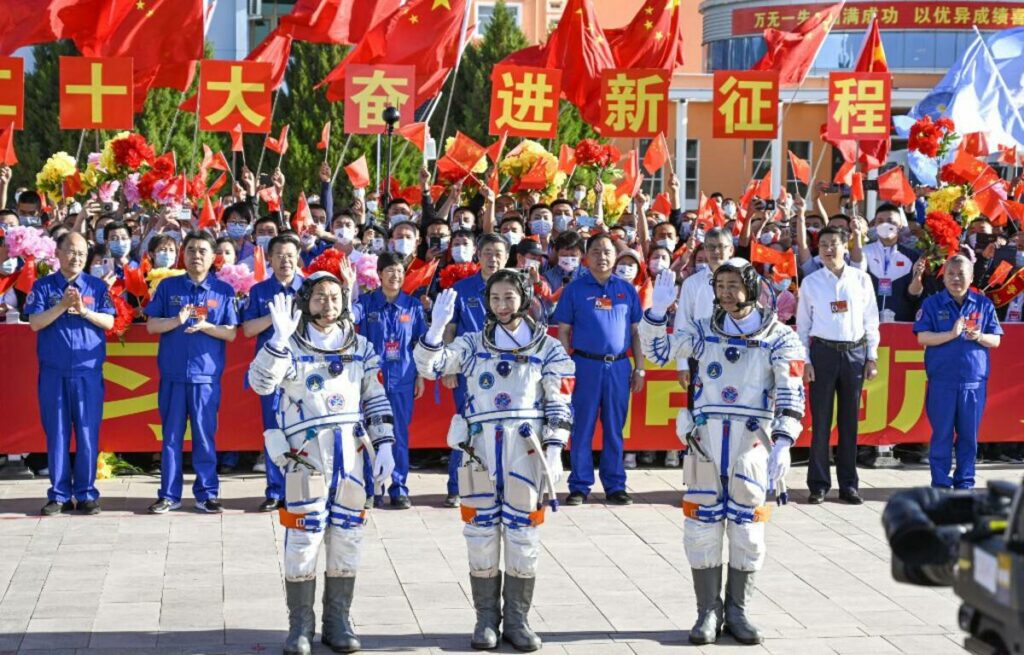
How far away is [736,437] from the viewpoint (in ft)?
25.8

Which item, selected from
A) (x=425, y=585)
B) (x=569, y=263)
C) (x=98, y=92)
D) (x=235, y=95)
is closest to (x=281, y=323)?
(x=425, y=585)

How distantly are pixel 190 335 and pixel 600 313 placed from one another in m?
2.86

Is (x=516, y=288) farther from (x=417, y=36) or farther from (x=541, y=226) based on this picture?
(x=417, y=36)

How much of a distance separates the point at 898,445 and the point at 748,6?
38581 millimetres

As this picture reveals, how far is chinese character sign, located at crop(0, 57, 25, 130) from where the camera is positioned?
13961 millimetres

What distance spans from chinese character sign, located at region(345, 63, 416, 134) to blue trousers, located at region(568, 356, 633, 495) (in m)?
4.59

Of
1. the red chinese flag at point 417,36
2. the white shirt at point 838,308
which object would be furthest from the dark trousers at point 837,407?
the red chinese flag at point 417,36

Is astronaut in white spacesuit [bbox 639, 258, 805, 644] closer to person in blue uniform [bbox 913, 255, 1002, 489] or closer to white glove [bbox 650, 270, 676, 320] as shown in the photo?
white glove [bbox 650, 270, 676, 320]

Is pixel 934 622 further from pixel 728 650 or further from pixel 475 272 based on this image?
pixel 475 272

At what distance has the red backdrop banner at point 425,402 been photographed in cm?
1151

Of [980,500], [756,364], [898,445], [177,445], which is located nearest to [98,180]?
[177,445]

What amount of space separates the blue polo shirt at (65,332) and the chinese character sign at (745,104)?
7.14 m

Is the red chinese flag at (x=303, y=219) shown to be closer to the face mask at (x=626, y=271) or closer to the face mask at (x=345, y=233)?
the face mask at (x=345, y=233)

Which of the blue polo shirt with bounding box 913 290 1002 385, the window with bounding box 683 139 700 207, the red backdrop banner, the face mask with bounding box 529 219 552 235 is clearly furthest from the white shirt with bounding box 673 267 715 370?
the window with bounding box 683 139 700 207
